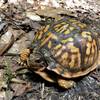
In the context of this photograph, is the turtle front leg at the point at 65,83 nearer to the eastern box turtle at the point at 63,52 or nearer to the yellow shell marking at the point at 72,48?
the eastern box turtle at the point at 63,52

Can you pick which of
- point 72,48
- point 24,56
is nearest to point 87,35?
point 72,48

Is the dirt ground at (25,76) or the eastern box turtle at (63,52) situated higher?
the eastern box turtle at (63,52)

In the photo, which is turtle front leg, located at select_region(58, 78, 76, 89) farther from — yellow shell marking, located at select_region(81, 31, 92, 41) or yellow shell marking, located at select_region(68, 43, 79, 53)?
yellow shell marking, located at select_region(81, 31, 92, 41)

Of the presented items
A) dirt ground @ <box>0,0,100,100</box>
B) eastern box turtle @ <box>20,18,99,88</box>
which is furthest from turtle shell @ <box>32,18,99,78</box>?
dirt ground @ <box>0,0,100,100</box>

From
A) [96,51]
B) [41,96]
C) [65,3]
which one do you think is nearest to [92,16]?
[65,3]

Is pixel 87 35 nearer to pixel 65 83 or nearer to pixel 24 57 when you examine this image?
pixel 65 83

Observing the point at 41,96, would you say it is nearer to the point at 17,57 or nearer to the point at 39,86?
the point at 39,86

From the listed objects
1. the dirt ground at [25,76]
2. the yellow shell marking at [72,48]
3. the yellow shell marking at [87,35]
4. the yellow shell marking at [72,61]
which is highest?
the yellow shell marking at [87,35]

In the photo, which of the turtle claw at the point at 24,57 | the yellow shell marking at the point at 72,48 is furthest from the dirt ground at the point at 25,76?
the yellow shell marking at the point at 72,48
